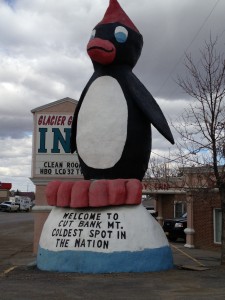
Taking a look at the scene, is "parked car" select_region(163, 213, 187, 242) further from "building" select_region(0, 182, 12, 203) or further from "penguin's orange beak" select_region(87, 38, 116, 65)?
"building" select_region(0, 182, 12, 203)

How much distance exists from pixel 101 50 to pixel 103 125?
1727 millimetres

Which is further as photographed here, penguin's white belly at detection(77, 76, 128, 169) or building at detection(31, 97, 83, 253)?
building at detection(31, 97, 83, 253)

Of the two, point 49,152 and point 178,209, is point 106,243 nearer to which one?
point 49,152

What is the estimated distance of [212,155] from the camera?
1227 centimetres

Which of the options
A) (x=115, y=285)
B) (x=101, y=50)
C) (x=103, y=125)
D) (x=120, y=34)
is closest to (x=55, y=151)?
(x=103, y=125)

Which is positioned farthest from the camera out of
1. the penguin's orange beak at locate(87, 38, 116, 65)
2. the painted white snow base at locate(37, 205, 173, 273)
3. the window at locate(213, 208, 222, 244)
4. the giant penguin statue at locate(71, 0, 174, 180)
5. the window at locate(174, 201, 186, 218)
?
the window at locate(174, 201, 186, 218)

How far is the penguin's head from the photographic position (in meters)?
11.3

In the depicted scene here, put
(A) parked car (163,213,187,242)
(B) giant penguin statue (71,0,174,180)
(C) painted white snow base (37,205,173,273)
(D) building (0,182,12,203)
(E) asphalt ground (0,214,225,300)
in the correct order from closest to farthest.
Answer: (E) asphalt ground (0,214,225,300)
(C) painted white snow base (37,205,173,273)
(B) giant penguin statue (71,0,174,180)
(A) parked car (163,213,187,242)
(D) building (0,182,12,203)

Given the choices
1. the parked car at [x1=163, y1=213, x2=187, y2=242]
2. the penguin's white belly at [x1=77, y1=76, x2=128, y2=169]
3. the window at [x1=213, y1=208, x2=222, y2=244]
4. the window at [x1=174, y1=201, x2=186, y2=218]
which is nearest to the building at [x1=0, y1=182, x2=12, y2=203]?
the window at [x1=174, y1=201, x2=186, y2=218]

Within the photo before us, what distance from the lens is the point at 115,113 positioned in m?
11.2

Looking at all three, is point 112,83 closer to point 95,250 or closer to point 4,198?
point 95,250

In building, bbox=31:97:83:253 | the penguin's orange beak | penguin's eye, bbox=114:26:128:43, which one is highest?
penguin's eye, bbox=114:26:128:43

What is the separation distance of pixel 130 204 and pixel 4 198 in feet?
248

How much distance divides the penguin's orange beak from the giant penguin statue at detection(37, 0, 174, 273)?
2 cm
